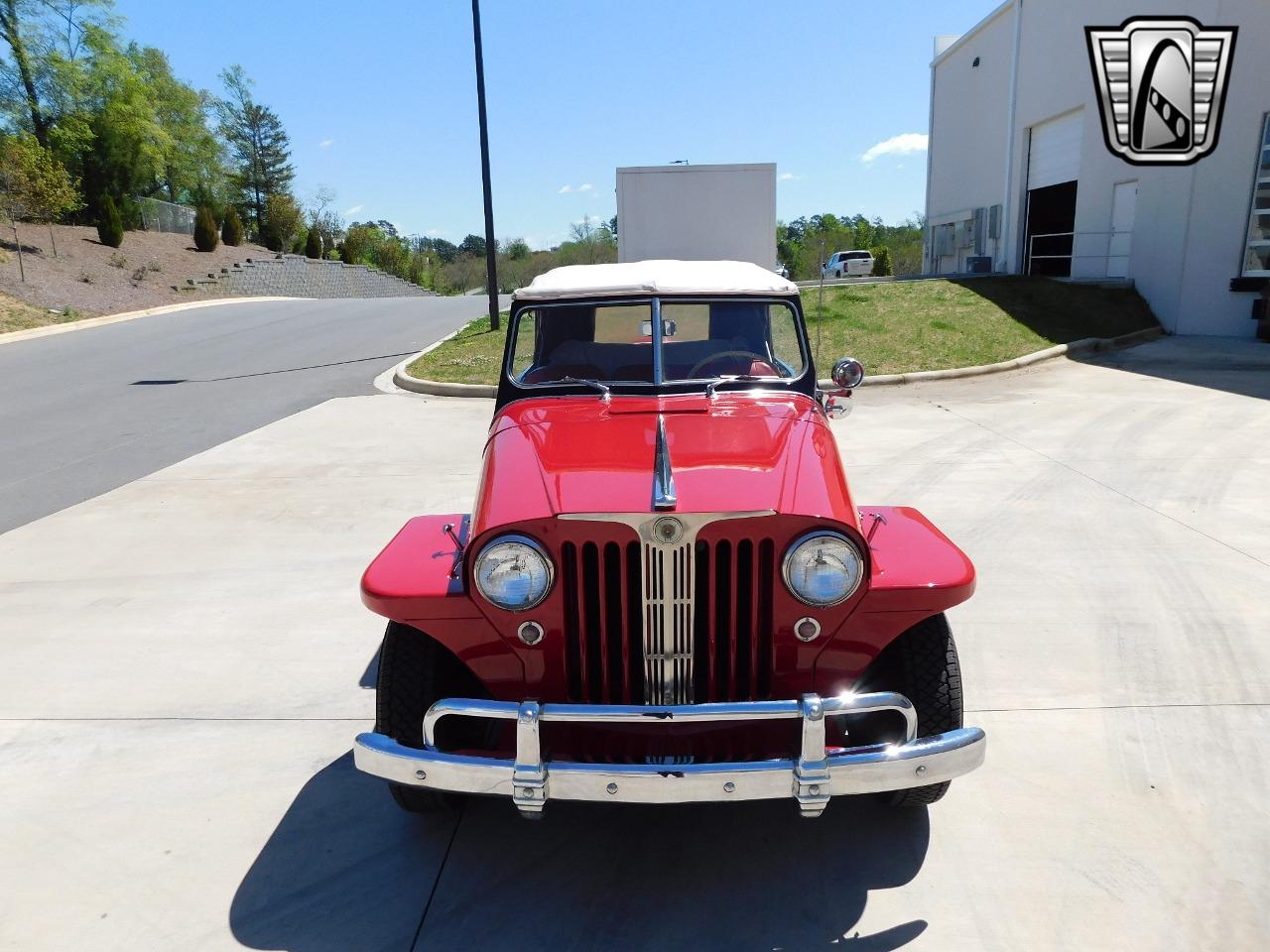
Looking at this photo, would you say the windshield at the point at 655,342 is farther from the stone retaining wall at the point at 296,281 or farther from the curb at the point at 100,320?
the stone retaining wall at the point at 296,281

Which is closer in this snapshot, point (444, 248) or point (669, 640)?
point (669, 640)

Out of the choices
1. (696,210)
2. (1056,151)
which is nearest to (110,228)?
(696,210)

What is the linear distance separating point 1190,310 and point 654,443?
1571 cm

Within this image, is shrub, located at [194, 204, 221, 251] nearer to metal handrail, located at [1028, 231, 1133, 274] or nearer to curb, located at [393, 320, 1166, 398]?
curb, located at [393, 320, 1166, 398]

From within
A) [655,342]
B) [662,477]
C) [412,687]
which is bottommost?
[412,687]

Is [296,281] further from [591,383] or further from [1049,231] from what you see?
[591,383]

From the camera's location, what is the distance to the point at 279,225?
161 feet

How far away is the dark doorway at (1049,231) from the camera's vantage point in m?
20.8

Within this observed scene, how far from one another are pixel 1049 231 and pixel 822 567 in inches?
874

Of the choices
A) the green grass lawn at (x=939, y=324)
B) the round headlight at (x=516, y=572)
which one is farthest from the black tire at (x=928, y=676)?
the green grass lawn at (x=939, y=324)

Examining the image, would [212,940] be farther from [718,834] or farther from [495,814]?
[718,834]

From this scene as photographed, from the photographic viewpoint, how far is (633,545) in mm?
2477

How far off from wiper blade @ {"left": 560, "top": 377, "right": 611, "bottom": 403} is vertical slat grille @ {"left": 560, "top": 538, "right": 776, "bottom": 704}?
1.12m

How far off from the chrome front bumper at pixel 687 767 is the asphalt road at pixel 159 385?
5531 millimetres
